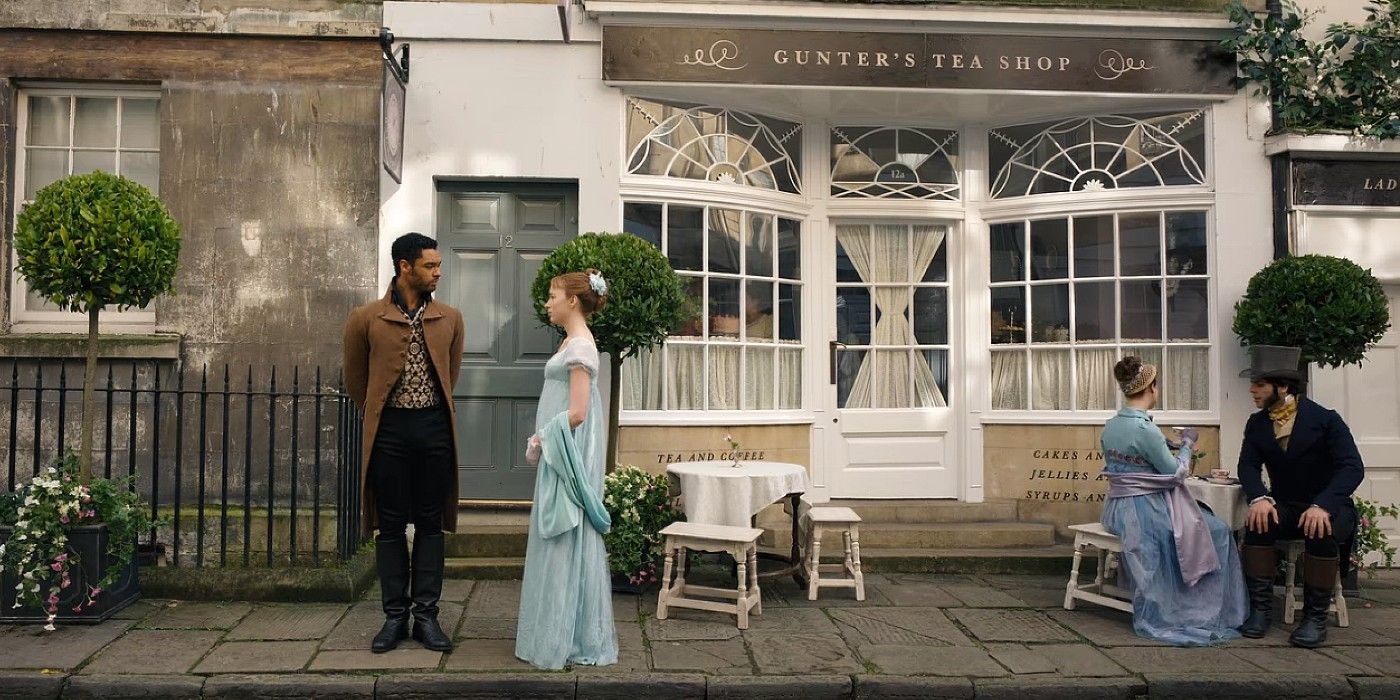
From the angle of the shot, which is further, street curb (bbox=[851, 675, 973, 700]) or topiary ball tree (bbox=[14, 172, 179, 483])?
topiary ball tree (bbox=[14, 172, 179, 483])

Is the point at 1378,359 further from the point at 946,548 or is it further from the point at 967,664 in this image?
the point at 967,664

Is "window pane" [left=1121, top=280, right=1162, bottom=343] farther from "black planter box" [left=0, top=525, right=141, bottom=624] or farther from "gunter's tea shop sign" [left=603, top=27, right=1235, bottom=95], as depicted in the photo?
"black planter box" [left=0, top=525, right=141, bottom=624]

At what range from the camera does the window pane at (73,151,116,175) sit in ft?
25.5

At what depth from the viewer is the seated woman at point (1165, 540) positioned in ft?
18.9

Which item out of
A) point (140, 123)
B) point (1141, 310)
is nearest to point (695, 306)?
point (1141, 310)

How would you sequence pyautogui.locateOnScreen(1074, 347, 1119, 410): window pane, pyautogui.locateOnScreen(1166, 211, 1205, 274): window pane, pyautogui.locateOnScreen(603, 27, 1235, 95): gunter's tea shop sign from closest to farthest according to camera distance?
pyautogui.locateOnScreen(603, 27, 1235, 95): gunter's tea shop sign → pyautogui.locateOnScreen(1166, 211, 1205, 274): window pane → pyautogui.locateOnScreen(1074, 347, 1119, 410): window pane

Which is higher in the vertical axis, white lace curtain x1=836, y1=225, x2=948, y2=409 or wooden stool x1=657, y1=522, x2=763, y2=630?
white lace curtain x1=836, y1=225, x2=948, y2=409

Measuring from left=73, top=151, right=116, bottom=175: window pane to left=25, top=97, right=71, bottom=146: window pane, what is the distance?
0.45 feet

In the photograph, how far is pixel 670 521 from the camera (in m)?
6.59

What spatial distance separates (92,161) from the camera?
7789mm

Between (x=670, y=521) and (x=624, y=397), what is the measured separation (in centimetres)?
142

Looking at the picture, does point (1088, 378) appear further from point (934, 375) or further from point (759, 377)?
point (759, 377)

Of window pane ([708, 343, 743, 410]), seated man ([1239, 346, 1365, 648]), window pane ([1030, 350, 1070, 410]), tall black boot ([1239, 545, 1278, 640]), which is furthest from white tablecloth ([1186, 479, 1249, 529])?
window pane ([708, 343, 743, 410])

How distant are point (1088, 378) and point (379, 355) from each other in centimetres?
564
